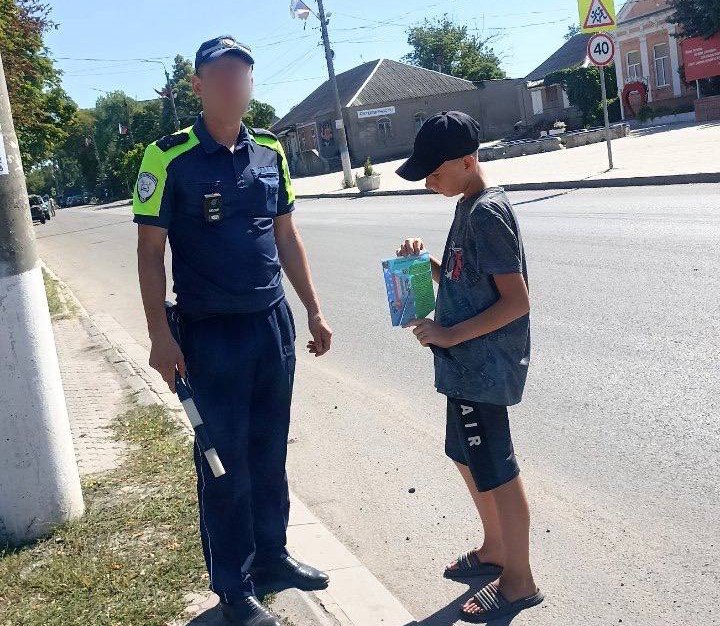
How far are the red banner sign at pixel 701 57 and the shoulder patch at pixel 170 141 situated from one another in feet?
124

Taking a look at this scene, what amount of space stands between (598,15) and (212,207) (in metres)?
16.8

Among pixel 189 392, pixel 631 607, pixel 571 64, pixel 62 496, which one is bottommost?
pixel 631 607

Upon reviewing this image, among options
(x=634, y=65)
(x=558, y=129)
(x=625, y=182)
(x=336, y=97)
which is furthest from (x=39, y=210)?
(x=625, y=182)

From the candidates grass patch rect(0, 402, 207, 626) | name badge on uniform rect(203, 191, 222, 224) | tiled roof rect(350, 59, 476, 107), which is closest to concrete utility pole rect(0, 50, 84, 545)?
grass patch rect(0, 402, 207, 626)

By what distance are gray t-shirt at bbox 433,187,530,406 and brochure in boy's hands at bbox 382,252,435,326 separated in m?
0.08

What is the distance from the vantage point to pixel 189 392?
3.11 metres

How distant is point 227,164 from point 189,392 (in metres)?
0.83

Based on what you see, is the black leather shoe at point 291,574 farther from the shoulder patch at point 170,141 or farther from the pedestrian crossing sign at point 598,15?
the pedestrian crossing sign at point 598,15

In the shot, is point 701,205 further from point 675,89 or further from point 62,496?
point 675,89

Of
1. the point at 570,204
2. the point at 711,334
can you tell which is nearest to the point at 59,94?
the point at 570,204

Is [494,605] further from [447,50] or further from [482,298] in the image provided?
[447,50]

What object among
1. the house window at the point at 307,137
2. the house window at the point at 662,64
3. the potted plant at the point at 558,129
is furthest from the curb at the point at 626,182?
the house window at the point at 307,137

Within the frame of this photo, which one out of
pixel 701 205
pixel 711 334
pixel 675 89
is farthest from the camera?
pixel 675 89

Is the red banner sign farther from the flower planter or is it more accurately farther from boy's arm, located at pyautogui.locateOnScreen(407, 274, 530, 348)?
boy's arm, located at pyautogui.locateOnScreen(407, 274, 530, 348)
